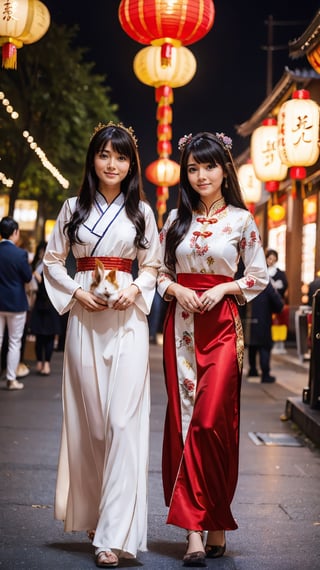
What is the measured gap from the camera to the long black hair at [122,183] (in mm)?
4660

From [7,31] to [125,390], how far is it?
18.3 feet

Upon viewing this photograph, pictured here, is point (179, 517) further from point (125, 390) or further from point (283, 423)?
point (283, 423)

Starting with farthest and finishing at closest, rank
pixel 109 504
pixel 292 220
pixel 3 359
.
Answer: pixel 292 220 → pixel 3 359 → pixel 109 504

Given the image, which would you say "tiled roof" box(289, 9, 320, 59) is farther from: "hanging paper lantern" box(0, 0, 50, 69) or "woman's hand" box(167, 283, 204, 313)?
"woman's hand" box(167, 283, 204, 313)

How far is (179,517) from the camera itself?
4.52m

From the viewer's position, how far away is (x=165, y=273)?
4.93 meters

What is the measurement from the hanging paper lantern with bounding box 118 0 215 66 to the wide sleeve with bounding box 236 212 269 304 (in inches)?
275

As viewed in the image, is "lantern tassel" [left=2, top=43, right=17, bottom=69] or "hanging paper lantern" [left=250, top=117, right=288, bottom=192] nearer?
"lantern tassel" [left=2, top=43, right=17, bottom=69]

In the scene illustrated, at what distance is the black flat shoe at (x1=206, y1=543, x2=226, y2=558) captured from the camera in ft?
15.2

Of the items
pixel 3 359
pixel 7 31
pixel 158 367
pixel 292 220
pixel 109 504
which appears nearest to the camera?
pixel 109 504

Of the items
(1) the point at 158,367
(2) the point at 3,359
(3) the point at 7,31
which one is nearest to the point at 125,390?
(3) the point at 7,31

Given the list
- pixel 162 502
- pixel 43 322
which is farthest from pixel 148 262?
pixel 43 322

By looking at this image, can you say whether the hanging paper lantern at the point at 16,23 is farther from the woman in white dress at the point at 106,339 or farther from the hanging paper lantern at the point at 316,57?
the woman in white dress at the point at 106,339

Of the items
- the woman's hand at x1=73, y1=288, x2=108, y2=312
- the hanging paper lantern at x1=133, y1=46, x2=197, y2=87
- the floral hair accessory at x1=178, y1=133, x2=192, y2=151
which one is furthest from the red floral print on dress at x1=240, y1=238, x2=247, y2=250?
the hanging paper lantern at x1=133, y1=46, x2=197, y2=87
